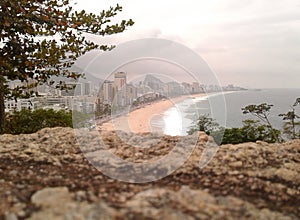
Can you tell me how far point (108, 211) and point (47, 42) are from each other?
15.5ft

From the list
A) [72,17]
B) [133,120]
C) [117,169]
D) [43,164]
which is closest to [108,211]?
[117,169]

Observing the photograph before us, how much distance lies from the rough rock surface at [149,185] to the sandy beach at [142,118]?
68 centimetres

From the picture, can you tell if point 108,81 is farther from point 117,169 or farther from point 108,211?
point 108,211

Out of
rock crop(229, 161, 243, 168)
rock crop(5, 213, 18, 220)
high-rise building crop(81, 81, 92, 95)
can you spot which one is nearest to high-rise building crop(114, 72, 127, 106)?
high-rise building crop(81, 81, 92, 95)

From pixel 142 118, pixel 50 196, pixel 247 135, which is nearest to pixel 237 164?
pixel 50 196

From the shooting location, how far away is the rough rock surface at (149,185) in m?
1.54

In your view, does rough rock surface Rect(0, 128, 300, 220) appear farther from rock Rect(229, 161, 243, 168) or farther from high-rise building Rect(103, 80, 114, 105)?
high-rise building Rect(103, 80, 114, 105)

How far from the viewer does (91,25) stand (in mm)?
5809

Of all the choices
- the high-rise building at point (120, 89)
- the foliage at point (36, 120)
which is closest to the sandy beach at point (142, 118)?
the high-rise building at point (120, 89)

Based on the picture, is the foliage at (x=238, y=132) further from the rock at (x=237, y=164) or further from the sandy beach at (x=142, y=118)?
the rock at (x=237, y=164)

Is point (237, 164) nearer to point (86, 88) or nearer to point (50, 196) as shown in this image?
point (50, 196)

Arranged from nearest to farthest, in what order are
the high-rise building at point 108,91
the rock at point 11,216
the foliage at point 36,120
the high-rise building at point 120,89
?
the rock at point 11,216 → the high-rise building at point 120,89 → the high-rise building at point 108,91 → the foliage at point 36,120

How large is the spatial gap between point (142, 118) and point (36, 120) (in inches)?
137

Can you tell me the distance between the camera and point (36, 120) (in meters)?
6.70
